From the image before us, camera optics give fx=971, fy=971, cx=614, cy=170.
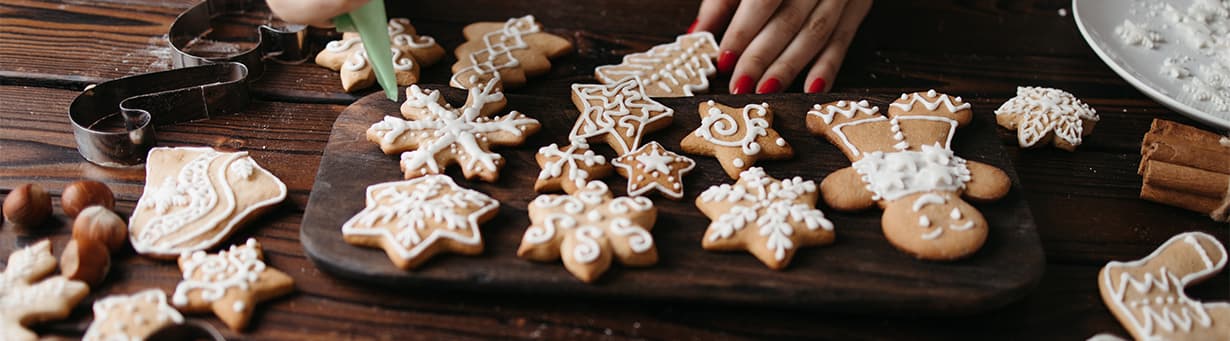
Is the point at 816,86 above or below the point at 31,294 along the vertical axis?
below

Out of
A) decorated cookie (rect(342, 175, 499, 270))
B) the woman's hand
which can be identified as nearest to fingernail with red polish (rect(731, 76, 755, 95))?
the woman's hand

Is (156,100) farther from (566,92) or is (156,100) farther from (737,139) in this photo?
(737,139)

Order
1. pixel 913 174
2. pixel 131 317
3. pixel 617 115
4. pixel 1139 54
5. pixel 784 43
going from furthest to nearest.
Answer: pixel 784 43 → pixel 1139 54 → pixel 617 115 → pixel 913 174 → pixel 131 317

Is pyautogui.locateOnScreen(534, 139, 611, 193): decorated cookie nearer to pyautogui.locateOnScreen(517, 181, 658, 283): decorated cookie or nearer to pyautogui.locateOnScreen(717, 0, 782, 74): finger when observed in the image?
pyautogui.locateOnScreen(517, 181, 658, 283): decorated cookie

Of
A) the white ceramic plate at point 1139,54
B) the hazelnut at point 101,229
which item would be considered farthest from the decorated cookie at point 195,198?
the white ceramic plate at point 1139,54

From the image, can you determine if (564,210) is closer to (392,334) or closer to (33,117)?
(392,334)

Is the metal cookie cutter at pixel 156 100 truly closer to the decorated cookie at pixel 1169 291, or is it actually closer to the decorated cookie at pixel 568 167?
the decorated cookie at pixel 568 167

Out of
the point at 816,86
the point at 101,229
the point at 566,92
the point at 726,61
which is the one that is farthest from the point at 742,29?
the point at 101,229

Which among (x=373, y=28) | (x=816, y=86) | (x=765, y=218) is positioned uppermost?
(x=373, y=28)
